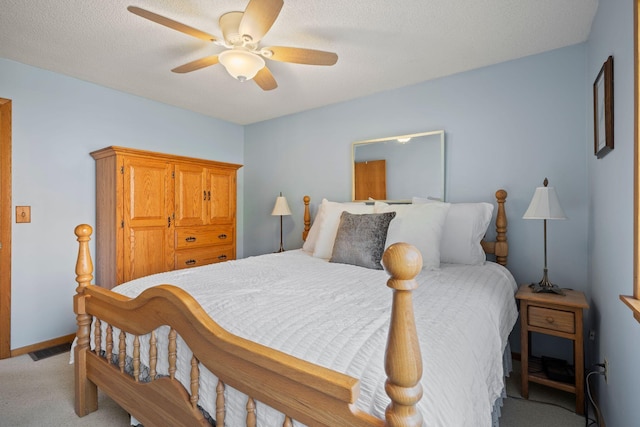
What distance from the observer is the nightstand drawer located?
1.79m

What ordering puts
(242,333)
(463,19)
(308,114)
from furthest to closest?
1. (308,114)
2. (463,19)
3. (242,333)

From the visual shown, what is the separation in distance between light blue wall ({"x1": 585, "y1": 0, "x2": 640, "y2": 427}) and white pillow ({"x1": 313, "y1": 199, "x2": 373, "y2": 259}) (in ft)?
4.75

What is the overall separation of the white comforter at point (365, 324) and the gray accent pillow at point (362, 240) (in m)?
0.13

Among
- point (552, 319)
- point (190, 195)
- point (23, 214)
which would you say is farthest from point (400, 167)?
point (23, 214)

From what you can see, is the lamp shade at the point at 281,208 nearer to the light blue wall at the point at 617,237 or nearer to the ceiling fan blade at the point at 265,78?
the ceiling fan blade at the point at 265,78

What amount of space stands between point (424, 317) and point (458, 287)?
0.53m

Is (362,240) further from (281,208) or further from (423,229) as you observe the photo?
(281,208)

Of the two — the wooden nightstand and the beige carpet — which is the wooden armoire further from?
the wooden nightstand

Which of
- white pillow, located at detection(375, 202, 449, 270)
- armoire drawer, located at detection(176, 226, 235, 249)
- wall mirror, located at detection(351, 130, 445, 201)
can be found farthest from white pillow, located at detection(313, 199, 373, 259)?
armoire drawer, located at detection(176, 226, 235, 249)

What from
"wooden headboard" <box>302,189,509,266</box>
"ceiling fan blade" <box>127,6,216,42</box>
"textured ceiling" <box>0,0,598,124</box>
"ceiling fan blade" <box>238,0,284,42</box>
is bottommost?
"wooden headboard" <box>302,189,509,266</box>

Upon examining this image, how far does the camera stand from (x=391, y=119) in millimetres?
3100

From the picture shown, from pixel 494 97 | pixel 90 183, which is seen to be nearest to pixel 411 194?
pixel 494 97

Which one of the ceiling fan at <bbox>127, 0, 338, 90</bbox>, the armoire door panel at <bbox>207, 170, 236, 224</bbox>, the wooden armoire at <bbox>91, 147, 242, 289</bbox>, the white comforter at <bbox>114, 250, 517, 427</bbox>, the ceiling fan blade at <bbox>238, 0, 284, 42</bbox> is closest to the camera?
the white comforter at <bbox>114, 250, 517, 427</bbox>

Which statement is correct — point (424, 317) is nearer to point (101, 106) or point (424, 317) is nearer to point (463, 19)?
point (463, 19)
